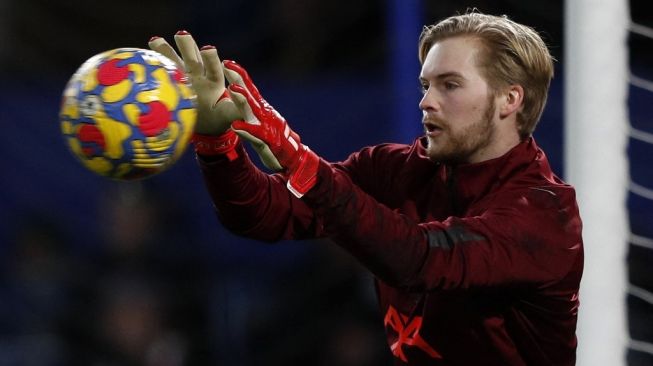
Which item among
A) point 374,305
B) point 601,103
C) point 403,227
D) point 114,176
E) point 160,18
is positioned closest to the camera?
point 403,227

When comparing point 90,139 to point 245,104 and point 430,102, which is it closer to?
point 245,104

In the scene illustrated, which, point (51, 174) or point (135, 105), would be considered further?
point (51, 174)

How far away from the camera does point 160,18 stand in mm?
6789

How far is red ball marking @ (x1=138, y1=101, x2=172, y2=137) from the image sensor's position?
302cm

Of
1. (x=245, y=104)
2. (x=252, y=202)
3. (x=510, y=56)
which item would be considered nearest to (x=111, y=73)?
(x=245, y=104)

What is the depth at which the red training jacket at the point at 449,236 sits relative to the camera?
2.88m

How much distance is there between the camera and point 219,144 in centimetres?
331

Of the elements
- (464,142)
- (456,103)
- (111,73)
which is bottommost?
(464,142)

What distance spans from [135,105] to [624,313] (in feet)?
5.24

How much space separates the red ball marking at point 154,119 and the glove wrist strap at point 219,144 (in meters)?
0.28

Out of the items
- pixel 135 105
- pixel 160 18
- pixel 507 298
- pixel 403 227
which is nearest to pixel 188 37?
pixel 135 105

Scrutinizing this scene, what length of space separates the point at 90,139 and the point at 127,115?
0.34 ft

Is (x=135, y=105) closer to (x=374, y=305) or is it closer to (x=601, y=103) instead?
(x=601, y=103)

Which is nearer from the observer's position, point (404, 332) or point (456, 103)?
point (456, 103)
